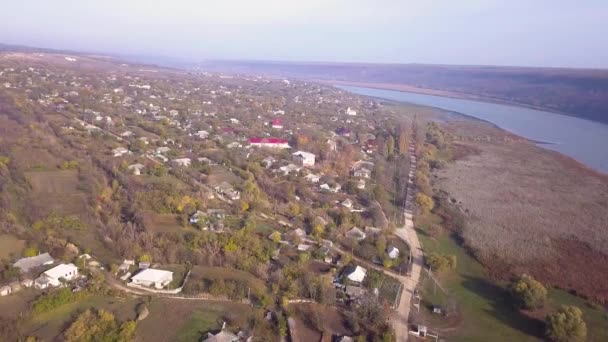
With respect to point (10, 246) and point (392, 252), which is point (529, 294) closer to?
point (392, 252)

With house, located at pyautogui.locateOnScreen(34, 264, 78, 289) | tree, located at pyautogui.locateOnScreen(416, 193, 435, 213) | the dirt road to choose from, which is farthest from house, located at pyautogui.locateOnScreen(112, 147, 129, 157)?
tree, located at pyautogui.locateOnScreen(416, 193, 435, 213)

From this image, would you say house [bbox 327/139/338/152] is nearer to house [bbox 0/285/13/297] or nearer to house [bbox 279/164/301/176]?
house [bbox 279/164/301/176]

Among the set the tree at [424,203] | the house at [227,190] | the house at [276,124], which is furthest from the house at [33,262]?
the house at [276,124]

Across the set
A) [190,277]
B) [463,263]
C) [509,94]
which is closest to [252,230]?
[190,277]

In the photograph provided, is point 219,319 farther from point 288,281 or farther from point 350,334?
point 350,334

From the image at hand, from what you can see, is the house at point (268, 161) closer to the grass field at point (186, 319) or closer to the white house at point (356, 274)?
the white house at point (356, 274)

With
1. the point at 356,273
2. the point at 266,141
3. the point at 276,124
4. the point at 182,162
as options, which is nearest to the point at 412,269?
the point at 356,273
